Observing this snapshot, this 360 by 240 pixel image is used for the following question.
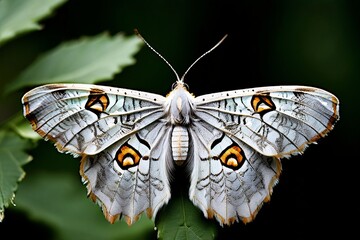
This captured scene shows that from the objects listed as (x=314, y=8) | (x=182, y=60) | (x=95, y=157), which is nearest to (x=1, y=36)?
(x=95, y=157)

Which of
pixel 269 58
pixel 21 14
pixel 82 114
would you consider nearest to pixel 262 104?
pixel 82 114

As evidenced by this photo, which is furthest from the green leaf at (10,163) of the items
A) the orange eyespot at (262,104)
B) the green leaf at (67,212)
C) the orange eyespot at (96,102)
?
the orange eyespot at (262,104)

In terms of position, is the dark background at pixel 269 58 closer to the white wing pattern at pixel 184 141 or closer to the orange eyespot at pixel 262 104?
the white wing pattern at pixel 184 141

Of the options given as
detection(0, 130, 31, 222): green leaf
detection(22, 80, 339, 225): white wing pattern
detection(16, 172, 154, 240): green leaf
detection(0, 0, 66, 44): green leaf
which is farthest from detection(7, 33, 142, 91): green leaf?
→ detection(16, 172, 154, 240): green leaf

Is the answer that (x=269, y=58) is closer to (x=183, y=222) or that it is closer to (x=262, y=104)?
(x=262, y=104)

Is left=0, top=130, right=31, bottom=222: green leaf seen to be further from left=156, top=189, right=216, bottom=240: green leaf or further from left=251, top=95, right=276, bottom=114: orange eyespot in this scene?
left=251, top=95, right=276, bottom=114: orange eyespot
